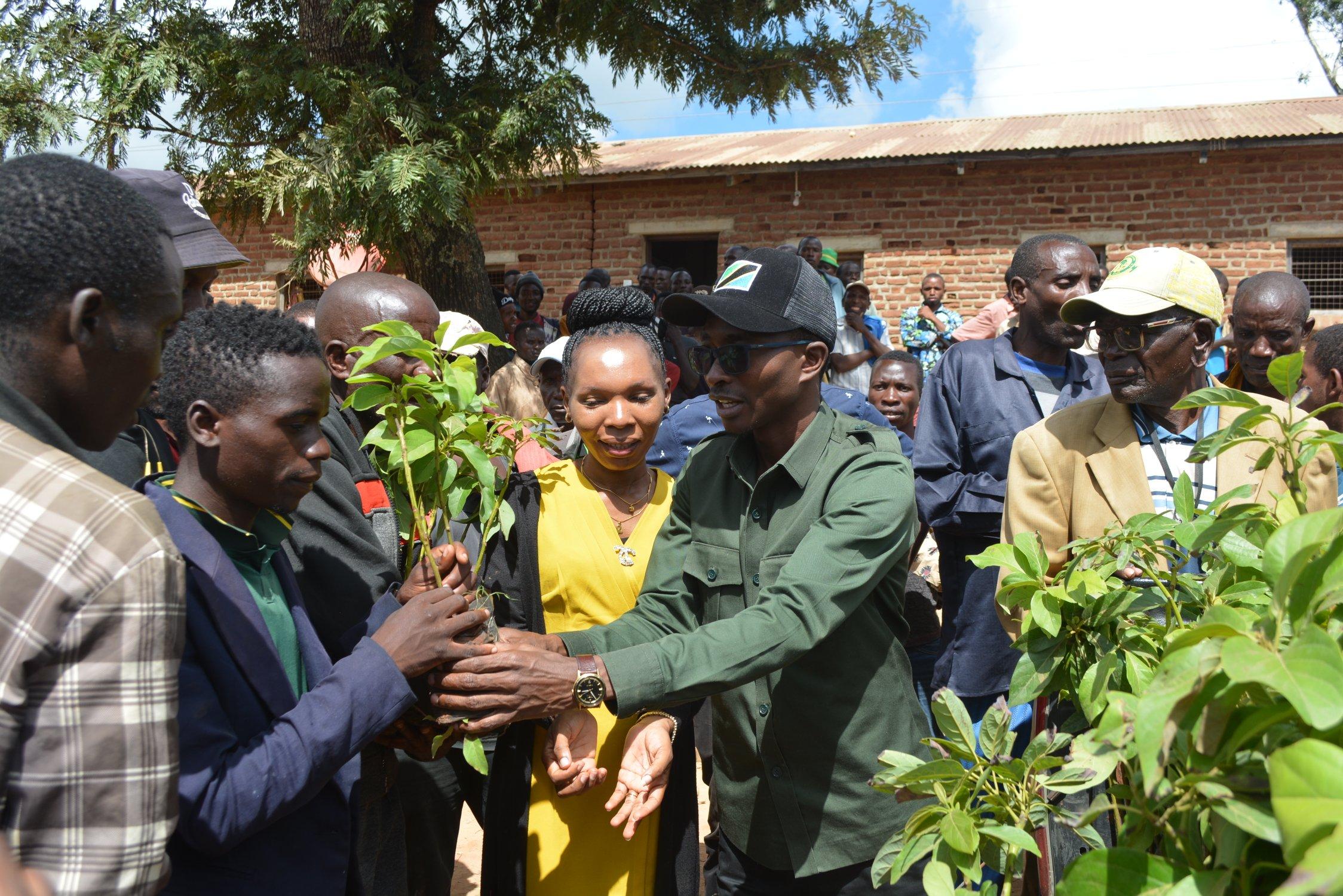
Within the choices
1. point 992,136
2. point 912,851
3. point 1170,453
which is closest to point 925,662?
point 1170,453

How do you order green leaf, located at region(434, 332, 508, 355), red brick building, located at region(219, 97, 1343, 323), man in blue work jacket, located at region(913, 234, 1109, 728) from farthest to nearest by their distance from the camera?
red brick building, located at region(219, 97, 1343, 323), man in blue work jacket, located at region(913, 234, 1109, 728), green leaf, located at region(434, 332, 508, 355)

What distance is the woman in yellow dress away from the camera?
2463 mm

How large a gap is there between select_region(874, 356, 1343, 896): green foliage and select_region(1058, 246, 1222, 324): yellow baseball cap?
3.06 ft

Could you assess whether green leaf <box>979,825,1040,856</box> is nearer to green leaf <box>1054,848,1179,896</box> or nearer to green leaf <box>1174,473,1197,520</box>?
green leaf <box>1054,848,1179,896</box>

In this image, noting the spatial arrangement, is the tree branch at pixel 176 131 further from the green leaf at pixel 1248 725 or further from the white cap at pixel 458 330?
the green leaf at pixel 1248 725

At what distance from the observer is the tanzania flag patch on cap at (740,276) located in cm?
232

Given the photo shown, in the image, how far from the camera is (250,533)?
72.8 inches

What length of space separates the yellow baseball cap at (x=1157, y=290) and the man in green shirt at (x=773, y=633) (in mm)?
647

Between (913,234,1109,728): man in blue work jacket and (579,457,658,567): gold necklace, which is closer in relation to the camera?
(579,457,658,567): gold necklace

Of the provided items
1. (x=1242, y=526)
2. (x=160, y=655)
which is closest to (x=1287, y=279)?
(x=1242, y=526)

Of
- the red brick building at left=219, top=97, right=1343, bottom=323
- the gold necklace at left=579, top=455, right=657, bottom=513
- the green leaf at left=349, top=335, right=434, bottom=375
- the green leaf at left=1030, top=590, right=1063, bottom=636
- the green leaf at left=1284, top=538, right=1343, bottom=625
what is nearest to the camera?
the green leaf at left=1284, top=538, right=1343, bottom=625

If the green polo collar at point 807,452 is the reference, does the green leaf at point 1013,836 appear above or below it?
below

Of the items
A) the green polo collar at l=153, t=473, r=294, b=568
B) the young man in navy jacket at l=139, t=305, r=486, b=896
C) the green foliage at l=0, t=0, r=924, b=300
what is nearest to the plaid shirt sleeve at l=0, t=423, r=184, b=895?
the young man in navy jacket at l=139, t=305, r=486, b=896

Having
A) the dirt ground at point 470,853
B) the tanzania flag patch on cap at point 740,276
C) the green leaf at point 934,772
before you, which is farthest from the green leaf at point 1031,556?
the dirt ground at point 470,853
